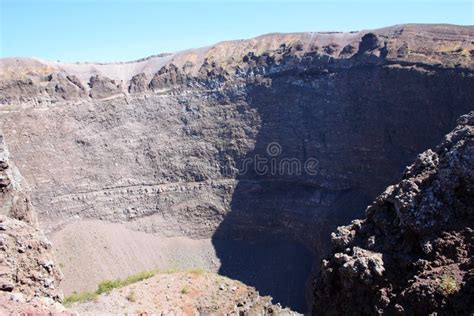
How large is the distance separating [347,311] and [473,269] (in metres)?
3.17

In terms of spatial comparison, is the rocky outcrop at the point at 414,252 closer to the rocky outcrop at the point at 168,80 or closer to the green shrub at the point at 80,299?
the green shrub at the point at 80,299

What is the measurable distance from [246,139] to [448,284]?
1505 inches

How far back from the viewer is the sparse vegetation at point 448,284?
29.8ft

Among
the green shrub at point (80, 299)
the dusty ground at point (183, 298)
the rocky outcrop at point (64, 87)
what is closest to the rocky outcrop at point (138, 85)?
the rocky outcrop at point (64, 87)

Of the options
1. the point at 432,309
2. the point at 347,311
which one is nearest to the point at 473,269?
the point at 432,309

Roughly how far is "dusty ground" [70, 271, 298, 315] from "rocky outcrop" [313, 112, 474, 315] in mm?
10284

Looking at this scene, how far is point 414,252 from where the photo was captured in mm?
10633

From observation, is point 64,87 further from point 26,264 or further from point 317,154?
point 26,264

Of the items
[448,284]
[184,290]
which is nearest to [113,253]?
[184,290]

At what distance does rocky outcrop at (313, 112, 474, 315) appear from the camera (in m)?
9.35

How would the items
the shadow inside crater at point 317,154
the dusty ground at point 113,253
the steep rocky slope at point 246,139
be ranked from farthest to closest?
the steep rocky slope at point 246,139, the shadow inside crater at point 317,154, the dusty ground at point 113,253

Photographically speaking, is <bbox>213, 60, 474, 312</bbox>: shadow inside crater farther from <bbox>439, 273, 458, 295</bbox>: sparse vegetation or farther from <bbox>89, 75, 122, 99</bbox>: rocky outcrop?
<bbox>439, 273, 458, 295</bbox>: sparse vegetation

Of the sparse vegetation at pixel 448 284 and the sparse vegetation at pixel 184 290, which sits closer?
the sparse vegetation at pixel 448 284

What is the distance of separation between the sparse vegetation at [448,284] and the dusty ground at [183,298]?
1401 cm
